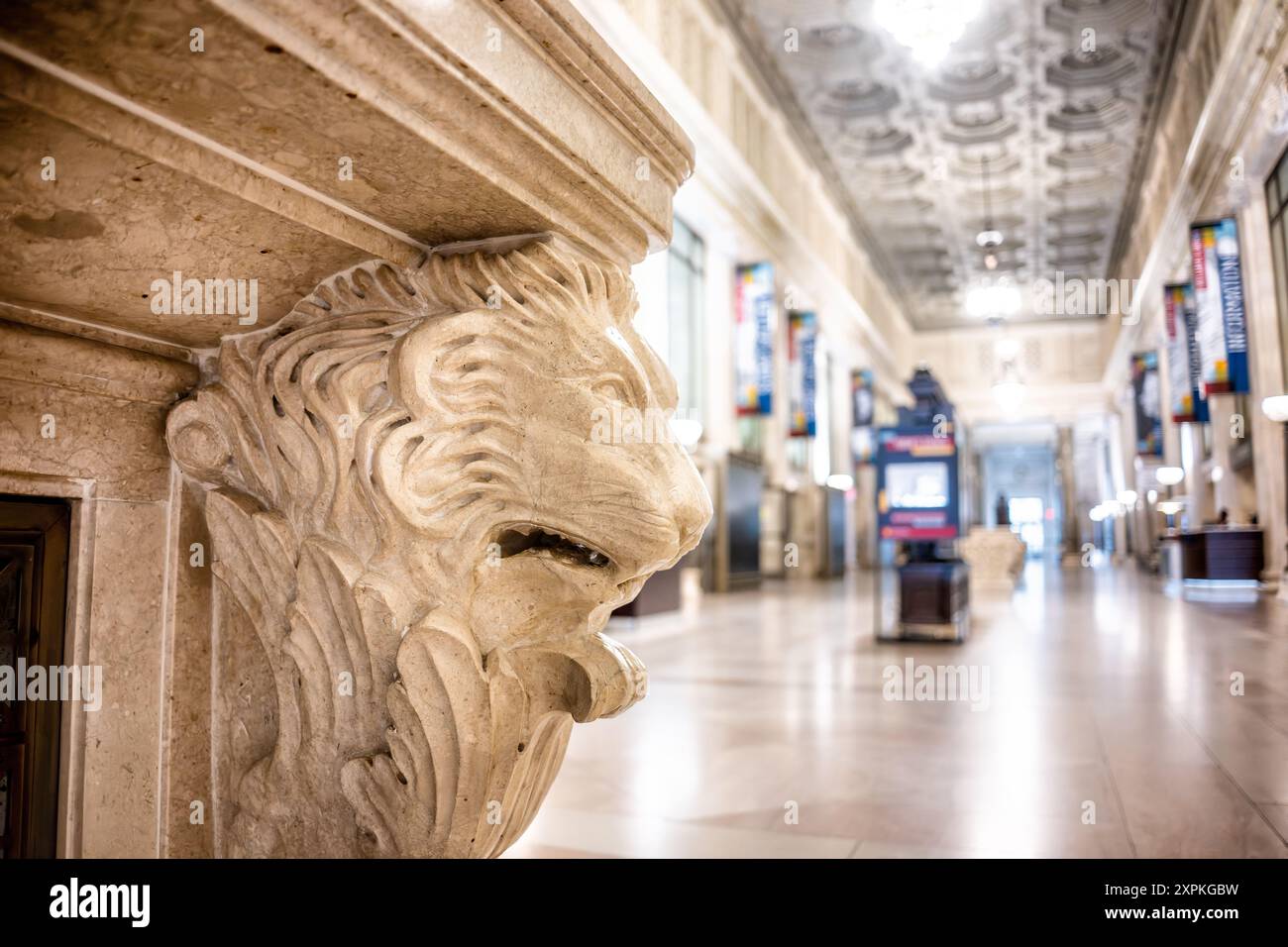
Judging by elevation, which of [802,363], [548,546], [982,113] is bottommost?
[548,546]

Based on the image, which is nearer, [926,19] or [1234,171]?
[926,19]

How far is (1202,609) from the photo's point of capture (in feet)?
29.7

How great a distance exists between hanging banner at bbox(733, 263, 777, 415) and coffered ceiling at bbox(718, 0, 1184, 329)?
3.59 meters

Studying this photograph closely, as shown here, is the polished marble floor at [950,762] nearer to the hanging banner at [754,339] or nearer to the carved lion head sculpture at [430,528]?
the carved lion head sculpture at [430,528]

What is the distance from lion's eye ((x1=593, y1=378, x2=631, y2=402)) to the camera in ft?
4.16

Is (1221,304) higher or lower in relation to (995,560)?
higher

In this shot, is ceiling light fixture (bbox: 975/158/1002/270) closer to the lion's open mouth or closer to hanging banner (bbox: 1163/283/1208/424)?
hanging banner (bbox: 1163/283/1208/424)

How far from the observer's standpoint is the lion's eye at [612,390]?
1.27 metres

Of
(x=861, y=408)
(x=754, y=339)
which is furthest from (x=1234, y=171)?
(x=861, y=408)

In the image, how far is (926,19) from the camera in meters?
10.0

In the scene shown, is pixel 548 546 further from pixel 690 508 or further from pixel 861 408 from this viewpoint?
pixel 861 408

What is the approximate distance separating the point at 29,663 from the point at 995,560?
1827 cm

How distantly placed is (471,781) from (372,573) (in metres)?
0.32
